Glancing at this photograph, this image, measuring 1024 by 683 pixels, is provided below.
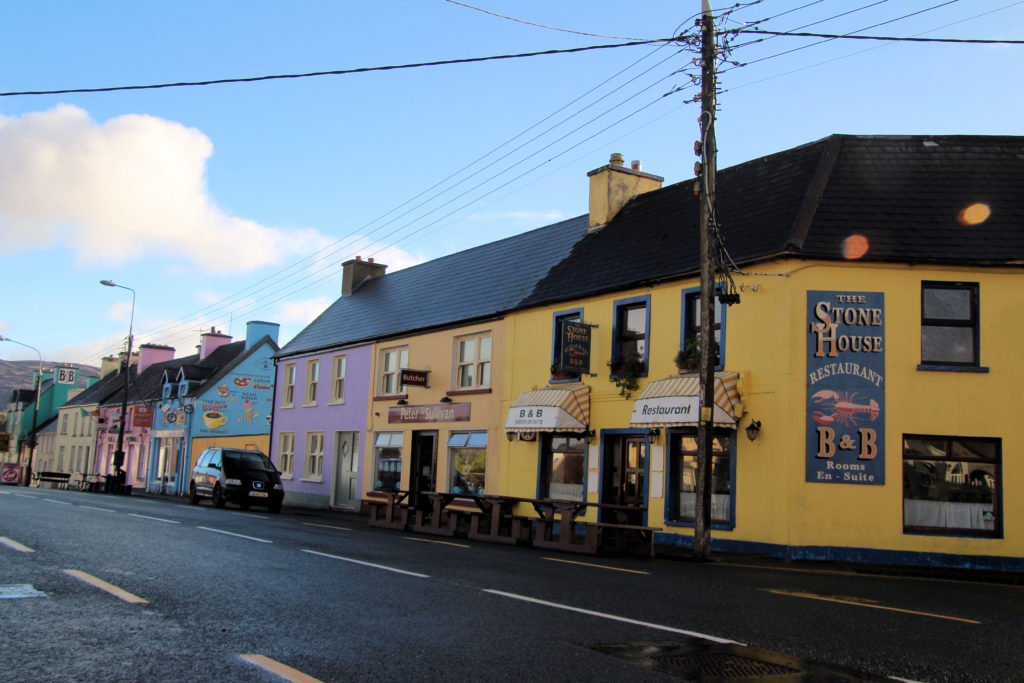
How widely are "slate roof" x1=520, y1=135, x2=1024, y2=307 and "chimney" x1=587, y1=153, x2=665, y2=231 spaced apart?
2.64 meters

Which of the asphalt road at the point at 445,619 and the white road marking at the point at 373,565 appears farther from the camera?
the white road marking at the point at 373,565

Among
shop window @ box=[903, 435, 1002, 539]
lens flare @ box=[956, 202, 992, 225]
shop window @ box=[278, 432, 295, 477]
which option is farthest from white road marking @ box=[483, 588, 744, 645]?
shop window @ box=[278, 432, 295, 477]

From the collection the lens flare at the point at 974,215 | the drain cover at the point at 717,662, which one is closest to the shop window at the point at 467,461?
the lens flare at the point at 974,215

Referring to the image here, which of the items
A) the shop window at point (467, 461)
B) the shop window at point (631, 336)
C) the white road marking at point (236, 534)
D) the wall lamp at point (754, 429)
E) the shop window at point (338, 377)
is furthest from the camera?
the shop window at point (338, 377)

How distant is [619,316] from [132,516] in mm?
11423

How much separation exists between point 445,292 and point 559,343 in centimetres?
781

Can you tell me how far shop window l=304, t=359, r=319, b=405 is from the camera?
34688mm

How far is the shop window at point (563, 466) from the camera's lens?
21859 mm

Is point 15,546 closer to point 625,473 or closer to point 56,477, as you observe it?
point 625,473

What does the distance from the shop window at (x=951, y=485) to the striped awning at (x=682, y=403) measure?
10.7ft

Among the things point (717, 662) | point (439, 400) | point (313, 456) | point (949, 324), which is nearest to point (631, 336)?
point (949, 324)

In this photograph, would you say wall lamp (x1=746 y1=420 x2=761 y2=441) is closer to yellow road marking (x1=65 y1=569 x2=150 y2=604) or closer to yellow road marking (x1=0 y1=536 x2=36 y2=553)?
yellow road marking (x1=65 y1=569 x2=150 y2=604)

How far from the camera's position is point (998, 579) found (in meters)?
15.2

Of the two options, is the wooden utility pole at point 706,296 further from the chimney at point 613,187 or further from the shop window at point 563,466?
the chimney at point 613,187
